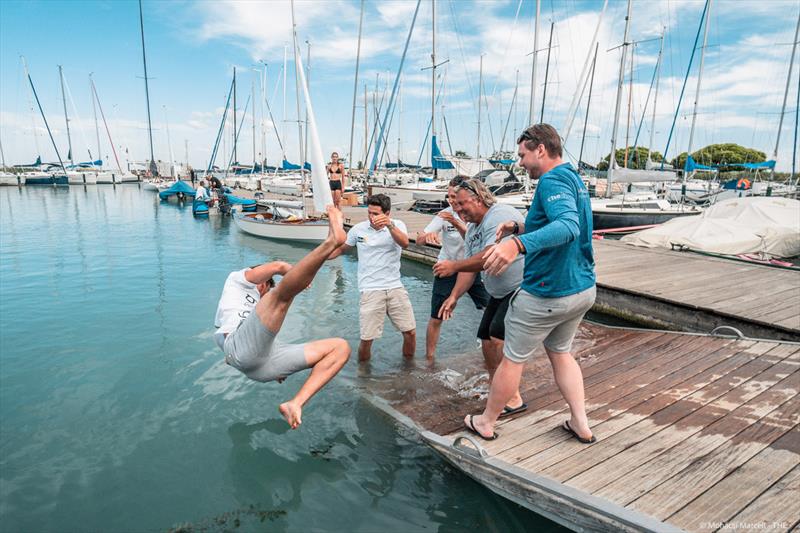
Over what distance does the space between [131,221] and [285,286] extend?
2773 cm

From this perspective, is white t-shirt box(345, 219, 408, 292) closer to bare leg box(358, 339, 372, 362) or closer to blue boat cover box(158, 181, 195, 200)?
bare leg box(358, 339, 372, 362)

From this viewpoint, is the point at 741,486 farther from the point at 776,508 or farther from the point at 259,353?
the point at 259,353

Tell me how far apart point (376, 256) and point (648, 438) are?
331cm

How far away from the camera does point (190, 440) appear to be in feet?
15.0

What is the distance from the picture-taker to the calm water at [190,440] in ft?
11.6

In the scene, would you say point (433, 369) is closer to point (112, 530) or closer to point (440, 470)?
point (440, 470)

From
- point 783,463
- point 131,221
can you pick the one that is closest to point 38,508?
point 783,463

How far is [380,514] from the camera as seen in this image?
3.50 m

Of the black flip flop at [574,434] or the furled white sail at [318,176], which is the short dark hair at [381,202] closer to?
the furled white sail at [318,176]

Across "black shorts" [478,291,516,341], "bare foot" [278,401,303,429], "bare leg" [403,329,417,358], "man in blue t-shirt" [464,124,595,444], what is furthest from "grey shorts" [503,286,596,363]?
"bare leg" [403,329,417,358]

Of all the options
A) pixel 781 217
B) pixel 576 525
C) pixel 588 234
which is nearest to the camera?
pixel 576 525

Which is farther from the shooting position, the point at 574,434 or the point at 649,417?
the point at 649,417

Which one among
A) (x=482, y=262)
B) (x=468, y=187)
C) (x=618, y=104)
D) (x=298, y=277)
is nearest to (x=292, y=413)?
(x=298, y=277)

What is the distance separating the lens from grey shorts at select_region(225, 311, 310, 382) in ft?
11.1
